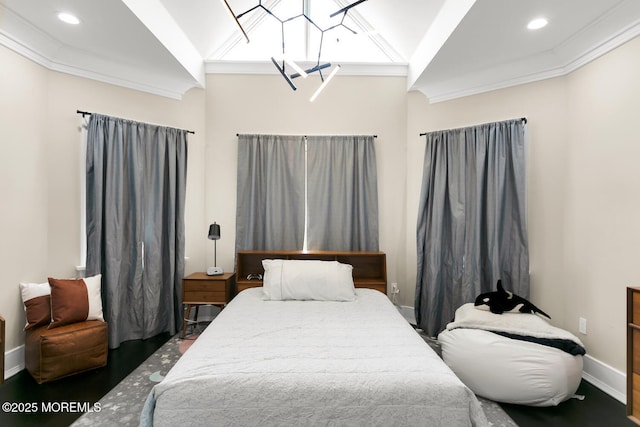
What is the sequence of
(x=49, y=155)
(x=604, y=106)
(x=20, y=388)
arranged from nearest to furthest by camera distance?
1. (x=20, y=388)
2. (x=604, y=106)
3. (x=49, y=155)

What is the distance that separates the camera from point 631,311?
169cm

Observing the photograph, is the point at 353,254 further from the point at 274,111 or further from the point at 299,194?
the point at 274,111

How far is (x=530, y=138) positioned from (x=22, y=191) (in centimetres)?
437

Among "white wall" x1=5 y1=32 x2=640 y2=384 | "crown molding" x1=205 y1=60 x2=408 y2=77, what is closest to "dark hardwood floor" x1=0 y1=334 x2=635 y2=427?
"white wall" x1=5 y1=32 x2=640 y2=384

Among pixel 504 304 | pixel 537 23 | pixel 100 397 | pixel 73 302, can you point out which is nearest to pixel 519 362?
pixel 504 304

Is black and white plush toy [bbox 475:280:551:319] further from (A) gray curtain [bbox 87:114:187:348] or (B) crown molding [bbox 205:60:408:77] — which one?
(A) gray curtain [bbox 87:114:187:348]

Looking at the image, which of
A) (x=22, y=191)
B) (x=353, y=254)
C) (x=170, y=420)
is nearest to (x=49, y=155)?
(x=22, y=191)

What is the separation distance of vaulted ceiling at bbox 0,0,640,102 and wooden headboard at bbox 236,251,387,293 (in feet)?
6.37

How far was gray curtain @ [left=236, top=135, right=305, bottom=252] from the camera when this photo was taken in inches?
144

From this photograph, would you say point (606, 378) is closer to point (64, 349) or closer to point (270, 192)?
point (270, 192)

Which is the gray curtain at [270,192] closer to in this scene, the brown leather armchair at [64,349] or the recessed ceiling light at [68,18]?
the brown leather armchair at [64,349]

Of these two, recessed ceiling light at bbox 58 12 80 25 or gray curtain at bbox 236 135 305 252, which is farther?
gray curtain at bbox 236 135 305 252

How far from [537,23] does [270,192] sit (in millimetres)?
2765

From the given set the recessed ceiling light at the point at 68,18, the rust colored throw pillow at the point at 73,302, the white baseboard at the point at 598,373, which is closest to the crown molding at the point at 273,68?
the recessed ceiling light at the point at 68,18
